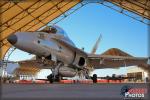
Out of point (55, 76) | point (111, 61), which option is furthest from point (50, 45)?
point (111, 61)

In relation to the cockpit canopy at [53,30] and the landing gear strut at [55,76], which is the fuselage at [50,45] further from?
the landing gear strut at [55,76]

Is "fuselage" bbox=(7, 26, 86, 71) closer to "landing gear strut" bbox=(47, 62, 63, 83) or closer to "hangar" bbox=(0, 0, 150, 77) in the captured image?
"landing gear strut" bbox=(47, 62, 63, 83)

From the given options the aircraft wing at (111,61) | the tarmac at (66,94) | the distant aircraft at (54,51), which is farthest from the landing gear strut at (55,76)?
the tarmac at (66,94)

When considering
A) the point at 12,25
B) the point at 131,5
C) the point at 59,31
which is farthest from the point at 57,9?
the point at 59,31

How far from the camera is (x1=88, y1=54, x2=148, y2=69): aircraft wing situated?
2029 centimetres

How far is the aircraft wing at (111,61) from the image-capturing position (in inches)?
799

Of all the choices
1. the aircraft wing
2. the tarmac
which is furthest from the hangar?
the tarmac

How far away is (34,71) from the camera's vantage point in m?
34.5

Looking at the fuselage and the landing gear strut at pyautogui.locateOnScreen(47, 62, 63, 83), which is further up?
the fuselage

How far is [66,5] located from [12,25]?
225 inches

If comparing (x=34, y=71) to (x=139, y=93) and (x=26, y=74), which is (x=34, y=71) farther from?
(x=139, y=93)

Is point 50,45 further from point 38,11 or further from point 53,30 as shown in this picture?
point 38,11

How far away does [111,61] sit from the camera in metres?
22.0

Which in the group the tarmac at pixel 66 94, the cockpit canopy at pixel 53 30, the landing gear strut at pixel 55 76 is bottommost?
the tarmac at pixel 66 94
